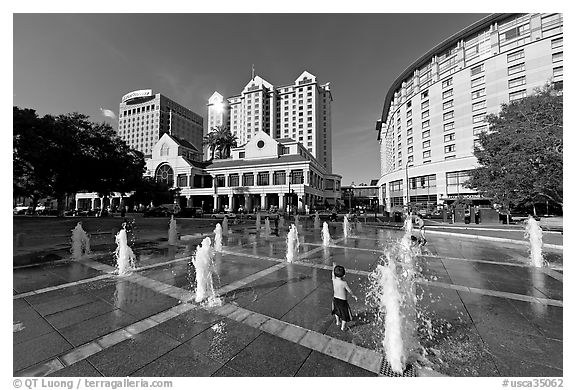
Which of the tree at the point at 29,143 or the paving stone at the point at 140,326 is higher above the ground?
the tree at the point at 29,143

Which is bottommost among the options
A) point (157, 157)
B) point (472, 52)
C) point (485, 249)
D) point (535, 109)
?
point (485, 249)

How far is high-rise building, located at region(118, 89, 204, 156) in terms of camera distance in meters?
111

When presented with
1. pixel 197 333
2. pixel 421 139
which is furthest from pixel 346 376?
pixel 421 139

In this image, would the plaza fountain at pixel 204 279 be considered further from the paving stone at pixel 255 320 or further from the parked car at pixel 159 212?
the parked car at pixel 159 212

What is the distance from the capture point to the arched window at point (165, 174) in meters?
59.5

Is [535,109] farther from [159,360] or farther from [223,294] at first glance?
[159,360]

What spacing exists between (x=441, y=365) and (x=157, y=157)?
69807 mm

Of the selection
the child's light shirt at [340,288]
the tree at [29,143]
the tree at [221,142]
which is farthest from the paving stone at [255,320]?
the tree at [221,142]

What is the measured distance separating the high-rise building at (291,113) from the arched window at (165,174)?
39599 millimetres

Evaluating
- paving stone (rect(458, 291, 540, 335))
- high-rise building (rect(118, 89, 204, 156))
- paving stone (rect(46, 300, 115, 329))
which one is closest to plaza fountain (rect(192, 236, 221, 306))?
paving stone (rect(46, 300, 115, 329))

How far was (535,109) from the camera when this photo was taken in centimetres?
1598

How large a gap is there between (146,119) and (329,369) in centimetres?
13529

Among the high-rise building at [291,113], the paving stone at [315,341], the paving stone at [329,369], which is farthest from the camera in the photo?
the high-rise building at [291,113]

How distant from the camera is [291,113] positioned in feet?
299
